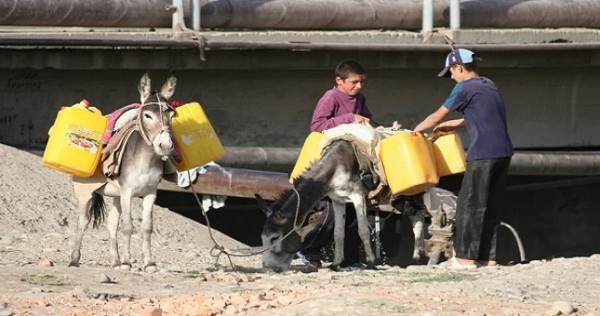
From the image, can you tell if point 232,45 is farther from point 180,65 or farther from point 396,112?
point 396,112

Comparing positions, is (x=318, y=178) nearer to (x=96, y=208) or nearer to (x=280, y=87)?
(x=96, y=208)

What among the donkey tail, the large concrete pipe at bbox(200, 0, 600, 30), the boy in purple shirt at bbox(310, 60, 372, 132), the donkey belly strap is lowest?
the donkey tail

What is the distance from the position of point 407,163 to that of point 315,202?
0.89 metres

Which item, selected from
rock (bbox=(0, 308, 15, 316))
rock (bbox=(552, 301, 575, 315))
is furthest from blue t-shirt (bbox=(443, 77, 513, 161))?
rock (bbox=(0, 308, 15, 316))

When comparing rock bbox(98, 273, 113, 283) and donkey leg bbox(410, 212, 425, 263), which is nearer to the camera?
rock bbox(98, 273, 113, 283)

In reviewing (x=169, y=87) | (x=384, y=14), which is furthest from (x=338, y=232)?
(x=384, y=14)

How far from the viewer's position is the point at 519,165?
74.8ft

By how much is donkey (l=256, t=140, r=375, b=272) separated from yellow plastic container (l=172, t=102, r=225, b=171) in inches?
29.8

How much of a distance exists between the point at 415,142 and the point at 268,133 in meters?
6.99

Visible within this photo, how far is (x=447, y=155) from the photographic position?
15688mm

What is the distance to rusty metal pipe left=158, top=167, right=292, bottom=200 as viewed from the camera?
18.5m

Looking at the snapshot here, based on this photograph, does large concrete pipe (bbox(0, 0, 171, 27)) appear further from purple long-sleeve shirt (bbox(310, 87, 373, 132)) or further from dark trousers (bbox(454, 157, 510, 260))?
dark trousers (bbox(454, 157, 510, 260))

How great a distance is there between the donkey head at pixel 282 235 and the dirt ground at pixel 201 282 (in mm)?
177

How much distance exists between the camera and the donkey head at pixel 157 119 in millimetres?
13648
